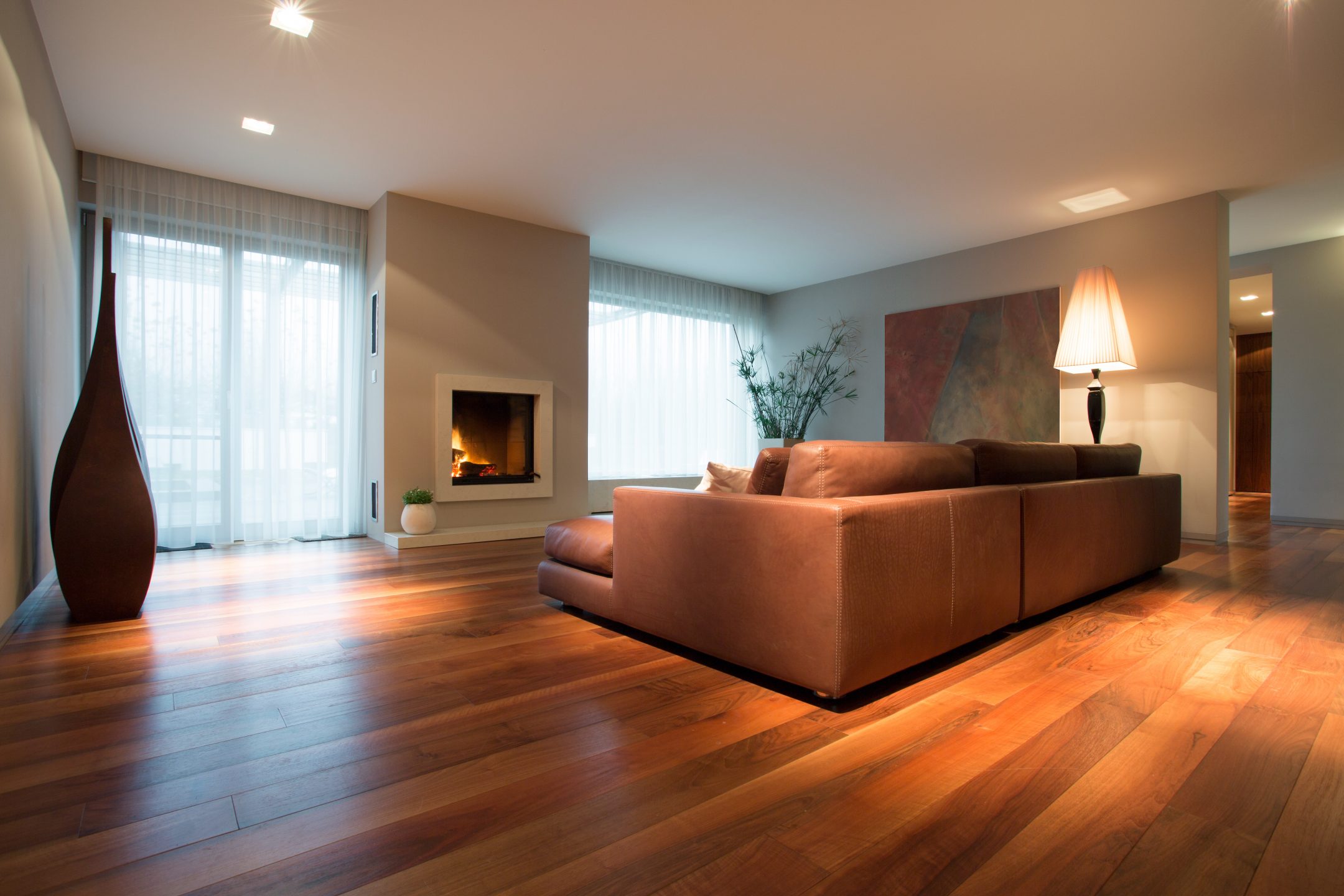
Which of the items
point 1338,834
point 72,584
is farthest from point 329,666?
point 1338,834

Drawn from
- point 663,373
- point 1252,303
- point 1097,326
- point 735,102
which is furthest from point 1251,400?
point 735,102

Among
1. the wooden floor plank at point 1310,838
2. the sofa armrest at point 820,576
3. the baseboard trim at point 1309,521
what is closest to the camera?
the wooden floor plank at point 1310,838

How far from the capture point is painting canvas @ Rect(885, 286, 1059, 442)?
5.61m

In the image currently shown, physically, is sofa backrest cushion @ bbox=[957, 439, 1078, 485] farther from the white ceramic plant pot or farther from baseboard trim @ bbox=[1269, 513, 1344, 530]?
baseboard trim @ bbox=[1269, 513, 1344, 530]

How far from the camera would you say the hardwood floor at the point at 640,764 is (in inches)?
43.5

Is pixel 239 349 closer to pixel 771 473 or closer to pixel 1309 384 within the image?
pixel 771 473

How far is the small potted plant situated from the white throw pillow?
2.93 m

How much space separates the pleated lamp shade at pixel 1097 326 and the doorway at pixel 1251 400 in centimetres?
594

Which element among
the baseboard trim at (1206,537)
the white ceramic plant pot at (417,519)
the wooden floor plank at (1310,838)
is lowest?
the wooden floor plank at (1310,838)

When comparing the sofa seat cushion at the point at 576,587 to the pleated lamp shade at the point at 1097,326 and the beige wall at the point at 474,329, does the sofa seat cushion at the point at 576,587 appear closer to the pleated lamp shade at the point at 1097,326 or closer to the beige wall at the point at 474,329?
the beige wall at the point at 474,329

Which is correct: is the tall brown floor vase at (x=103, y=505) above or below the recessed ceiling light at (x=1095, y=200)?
below

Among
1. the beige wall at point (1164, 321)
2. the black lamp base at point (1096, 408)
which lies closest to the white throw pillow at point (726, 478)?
the black lamp base at point (1096, 408)

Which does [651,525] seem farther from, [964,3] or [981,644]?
Result: [964,3]

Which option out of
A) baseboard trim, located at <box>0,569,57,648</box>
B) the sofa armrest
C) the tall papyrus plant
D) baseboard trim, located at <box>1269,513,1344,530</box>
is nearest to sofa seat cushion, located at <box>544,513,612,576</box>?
the sofa armrest
